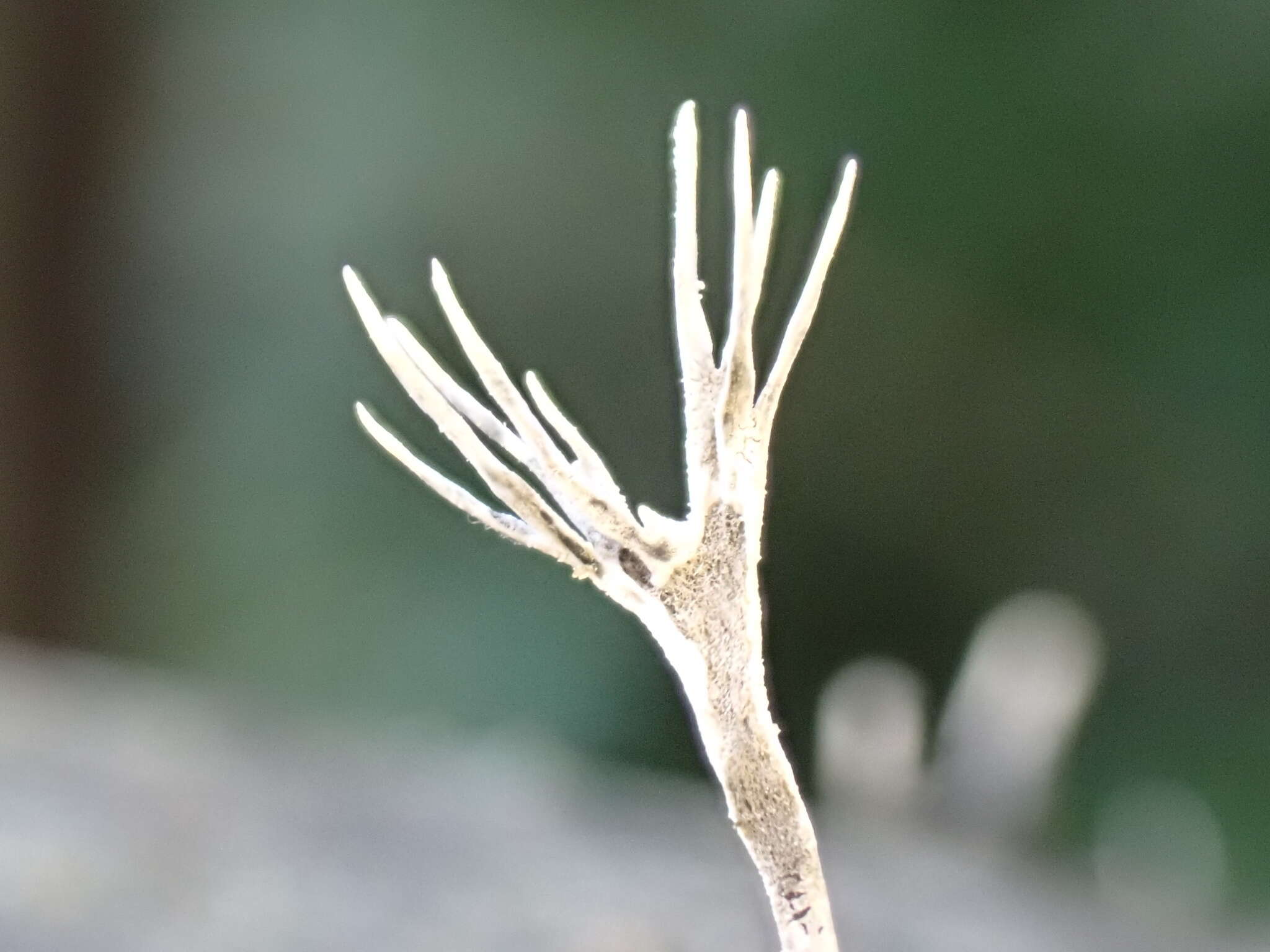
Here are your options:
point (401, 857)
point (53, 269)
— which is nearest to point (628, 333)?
point (401, 857)

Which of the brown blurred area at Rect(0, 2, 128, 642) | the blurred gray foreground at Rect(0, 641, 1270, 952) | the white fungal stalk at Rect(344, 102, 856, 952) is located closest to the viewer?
the white fungal stalk at Rect(344, 102, 856, 952)

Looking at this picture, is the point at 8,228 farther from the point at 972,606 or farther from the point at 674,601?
the point at 674,601

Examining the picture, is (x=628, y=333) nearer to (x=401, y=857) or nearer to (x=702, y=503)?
(x=401, y=857)

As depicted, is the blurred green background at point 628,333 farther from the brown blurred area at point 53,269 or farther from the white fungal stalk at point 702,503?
the white fungal stalk at point 702,503

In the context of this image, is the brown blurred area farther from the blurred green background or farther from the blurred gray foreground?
the blurred gray foreground

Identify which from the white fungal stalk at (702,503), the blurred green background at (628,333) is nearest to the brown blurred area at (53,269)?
the blurred green background at (628,333)

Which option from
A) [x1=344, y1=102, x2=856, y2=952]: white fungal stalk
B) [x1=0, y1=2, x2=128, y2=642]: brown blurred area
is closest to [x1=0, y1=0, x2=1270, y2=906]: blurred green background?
[x1=0, y1=2, x2=128, y2=642]: brown blurred area
